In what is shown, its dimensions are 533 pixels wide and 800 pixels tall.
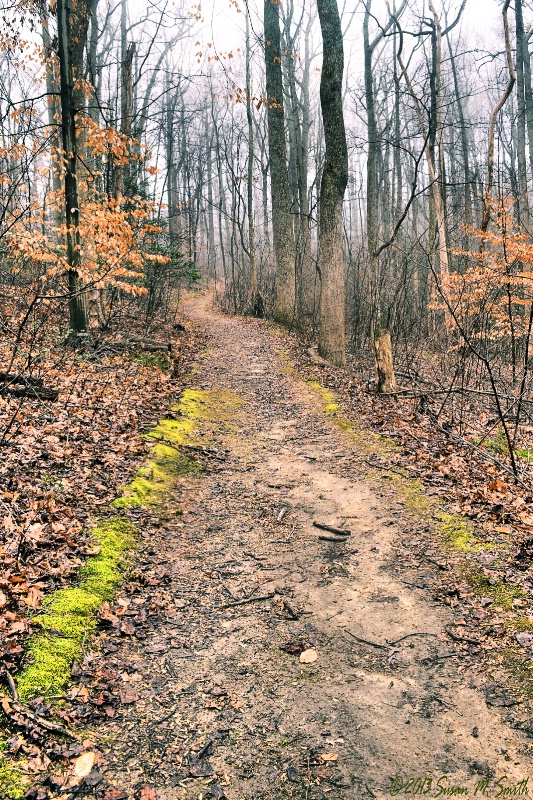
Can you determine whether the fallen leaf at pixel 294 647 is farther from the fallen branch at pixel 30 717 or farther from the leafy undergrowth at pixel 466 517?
the fallen branch at pixel 30 717

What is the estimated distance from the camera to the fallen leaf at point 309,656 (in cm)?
330

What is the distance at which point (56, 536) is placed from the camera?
4.11 metres

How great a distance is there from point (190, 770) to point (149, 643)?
3.24ft

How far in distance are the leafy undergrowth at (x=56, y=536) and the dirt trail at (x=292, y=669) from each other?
0.29m

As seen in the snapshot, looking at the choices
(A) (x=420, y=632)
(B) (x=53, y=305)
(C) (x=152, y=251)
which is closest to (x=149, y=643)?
(A) (x=420, y=632)

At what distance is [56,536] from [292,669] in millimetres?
2017

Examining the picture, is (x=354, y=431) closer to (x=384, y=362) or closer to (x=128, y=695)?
(x=384, y=362)

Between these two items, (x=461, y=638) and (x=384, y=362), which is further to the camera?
(x=384, y=362)

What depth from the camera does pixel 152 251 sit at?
47.5 feet

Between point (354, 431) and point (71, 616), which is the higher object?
point (354, 431)

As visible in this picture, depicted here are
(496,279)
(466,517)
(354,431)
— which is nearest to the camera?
(466,517)

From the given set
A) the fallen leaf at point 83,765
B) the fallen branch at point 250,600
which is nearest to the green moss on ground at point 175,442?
the fallen branch at point 250,600

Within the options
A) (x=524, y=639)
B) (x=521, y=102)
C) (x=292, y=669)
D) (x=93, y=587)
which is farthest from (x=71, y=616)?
(x=521, y=102)

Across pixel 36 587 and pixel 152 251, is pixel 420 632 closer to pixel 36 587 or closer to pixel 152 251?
pixel 36 587
